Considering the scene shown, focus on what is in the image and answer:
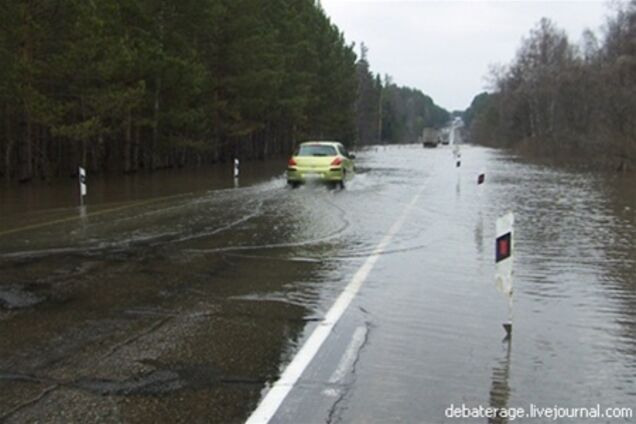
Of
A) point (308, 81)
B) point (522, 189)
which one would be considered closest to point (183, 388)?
point (522, 189)

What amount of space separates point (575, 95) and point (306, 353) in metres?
60.4

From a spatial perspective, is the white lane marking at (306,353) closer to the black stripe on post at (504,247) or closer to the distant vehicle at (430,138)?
the black stripe on post at (504,247)

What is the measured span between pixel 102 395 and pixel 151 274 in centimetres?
431

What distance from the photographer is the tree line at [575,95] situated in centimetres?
3922

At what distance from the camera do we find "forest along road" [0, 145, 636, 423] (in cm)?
463

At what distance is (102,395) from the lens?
4.61m

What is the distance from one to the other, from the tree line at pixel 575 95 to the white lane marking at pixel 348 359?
33.9m

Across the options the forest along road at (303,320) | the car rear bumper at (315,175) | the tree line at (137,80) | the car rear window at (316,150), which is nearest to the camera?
the forest along road at (303,320)

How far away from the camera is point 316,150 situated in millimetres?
25016

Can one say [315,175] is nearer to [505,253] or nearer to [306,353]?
[505,253]

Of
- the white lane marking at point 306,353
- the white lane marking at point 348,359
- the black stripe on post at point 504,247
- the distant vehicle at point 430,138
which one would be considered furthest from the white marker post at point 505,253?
the distant vehicle at point 430,138

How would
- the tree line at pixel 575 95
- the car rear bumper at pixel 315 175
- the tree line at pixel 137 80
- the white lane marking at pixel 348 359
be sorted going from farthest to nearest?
the tree line at pixel 575 95
the car rear bumper at pixel 315 175
the tree line at pixel 137 80
the white lane marking at pixel 348 359

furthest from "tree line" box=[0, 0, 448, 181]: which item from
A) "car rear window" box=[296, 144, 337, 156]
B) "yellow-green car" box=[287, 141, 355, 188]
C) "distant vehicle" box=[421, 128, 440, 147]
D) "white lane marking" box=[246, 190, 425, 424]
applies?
"distant vehicle" box=[421, 128, 440, 147]

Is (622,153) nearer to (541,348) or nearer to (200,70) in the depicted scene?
(200,70)
